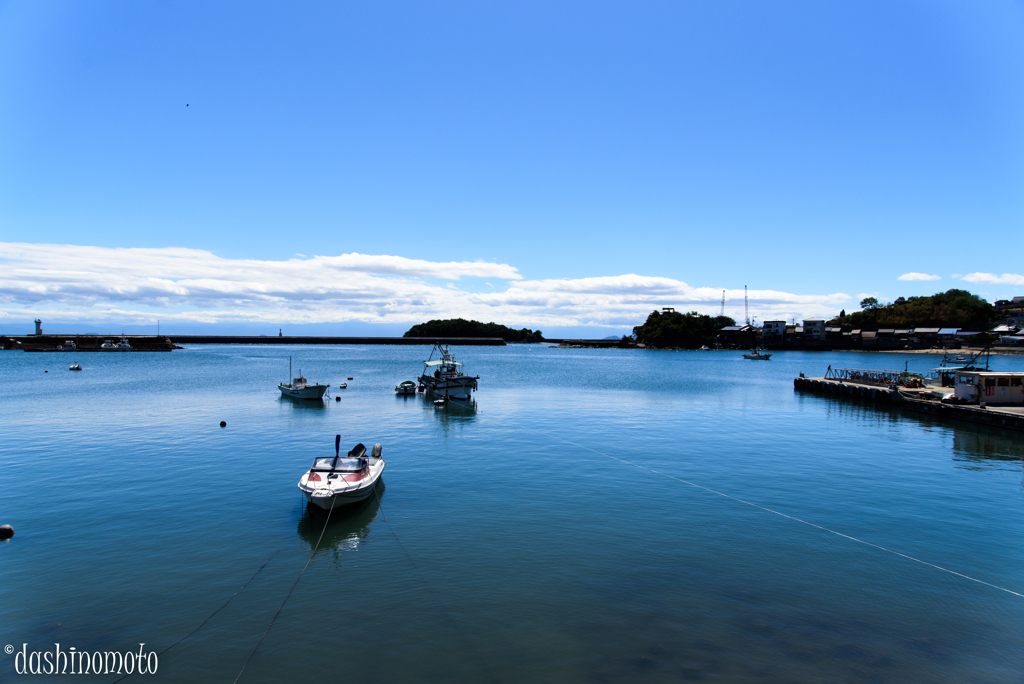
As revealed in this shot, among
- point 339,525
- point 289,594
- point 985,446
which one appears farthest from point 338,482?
point 985,446

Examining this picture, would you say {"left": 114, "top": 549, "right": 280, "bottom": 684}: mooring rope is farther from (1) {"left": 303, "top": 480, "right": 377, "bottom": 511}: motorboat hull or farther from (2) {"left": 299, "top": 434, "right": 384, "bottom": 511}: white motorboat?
(2) {"left": 299, "top": 434, "right": 384, "bottom": 511}: white motorboat

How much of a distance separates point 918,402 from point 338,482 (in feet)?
205

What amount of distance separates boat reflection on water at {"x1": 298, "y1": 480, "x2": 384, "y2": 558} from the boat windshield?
1646 mm

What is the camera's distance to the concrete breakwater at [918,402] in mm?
46812

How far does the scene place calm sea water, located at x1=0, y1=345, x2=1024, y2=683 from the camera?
1385 centimetres

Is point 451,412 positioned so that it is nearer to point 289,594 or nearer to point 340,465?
point 340,465

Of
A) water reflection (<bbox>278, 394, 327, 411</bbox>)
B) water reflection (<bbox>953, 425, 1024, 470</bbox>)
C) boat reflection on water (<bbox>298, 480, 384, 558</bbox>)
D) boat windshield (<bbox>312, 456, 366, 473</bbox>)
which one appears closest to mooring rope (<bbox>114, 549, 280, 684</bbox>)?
boat reflection on water (<bbox>298, 480, 384, 558</bbox>)

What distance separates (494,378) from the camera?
9644cm

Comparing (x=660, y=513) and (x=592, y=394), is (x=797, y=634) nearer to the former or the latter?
(x=660, y=513)

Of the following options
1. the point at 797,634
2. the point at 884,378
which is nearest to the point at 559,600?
the point at 797,634

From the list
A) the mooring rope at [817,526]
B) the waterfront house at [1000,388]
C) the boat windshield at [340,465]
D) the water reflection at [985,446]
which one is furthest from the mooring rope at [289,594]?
the waterfront house at [1000,388]

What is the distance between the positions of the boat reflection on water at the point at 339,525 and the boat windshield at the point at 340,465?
165cm

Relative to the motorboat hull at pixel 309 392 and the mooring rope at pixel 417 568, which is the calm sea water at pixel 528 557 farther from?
the motorboat hull at pixel 309 392

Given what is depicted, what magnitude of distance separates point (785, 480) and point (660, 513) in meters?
10.4
